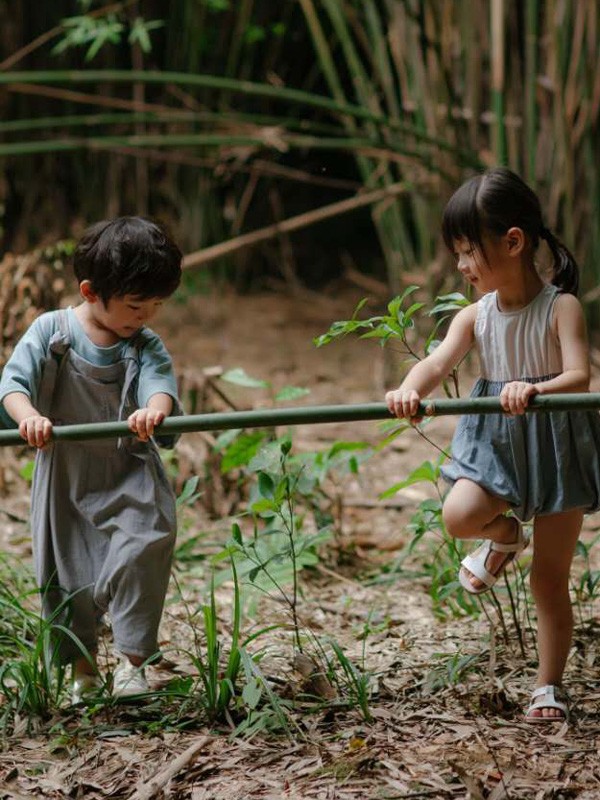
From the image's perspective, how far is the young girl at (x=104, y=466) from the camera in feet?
7.35

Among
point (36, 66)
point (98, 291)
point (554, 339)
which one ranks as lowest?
point (554, 339)

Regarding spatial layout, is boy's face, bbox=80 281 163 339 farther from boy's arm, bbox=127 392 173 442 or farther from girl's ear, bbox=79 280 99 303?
boy's arm, bbox=127 392 173 442

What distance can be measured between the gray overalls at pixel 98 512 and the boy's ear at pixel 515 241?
0.73 metres

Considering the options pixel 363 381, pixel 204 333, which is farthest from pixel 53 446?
pixel 204 333

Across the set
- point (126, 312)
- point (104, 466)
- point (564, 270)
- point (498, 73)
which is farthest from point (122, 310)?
point (498, 73)

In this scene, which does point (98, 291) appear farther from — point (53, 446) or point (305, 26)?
point (305, 26)

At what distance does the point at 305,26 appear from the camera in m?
6.73

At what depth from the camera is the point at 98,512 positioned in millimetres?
2303

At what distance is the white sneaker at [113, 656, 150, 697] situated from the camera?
87.7 inches

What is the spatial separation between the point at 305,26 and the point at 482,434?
5066 mm

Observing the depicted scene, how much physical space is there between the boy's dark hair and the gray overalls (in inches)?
5.4

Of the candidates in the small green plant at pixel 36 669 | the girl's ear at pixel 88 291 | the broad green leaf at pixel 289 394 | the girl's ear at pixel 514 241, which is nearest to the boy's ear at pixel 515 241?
the girl's ear at pixel 514 241

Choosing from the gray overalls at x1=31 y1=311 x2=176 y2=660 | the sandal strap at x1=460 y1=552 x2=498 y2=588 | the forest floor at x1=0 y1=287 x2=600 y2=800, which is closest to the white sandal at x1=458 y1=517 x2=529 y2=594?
the sandal strap at x1=460 y1=552 x2=498 y2=588

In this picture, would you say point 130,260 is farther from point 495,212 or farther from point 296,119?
point 296,119
